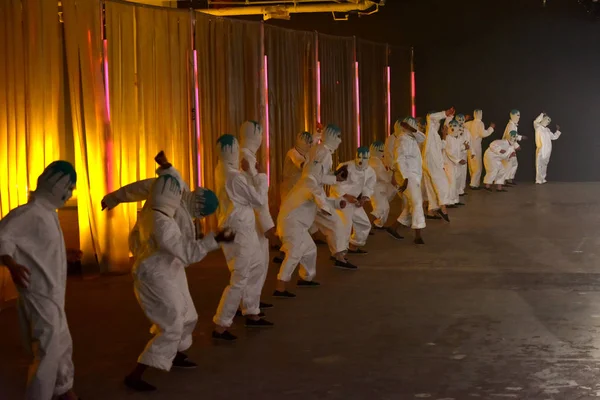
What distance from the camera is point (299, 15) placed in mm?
18531

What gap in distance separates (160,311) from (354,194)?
15.0 ft

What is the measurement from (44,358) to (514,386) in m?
2.45

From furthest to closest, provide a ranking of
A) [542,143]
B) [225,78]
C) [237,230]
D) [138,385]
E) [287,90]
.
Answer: [542,143] < [287,90] < [225,78] < [237,230] < [138,385]

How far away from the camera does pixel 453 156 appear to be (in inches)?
534

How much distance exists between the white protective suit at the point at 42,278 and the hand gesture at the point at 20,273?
0.06 meters

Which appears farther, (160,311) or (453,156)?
(453,156)

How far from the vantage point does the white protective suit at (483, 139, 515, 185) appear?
16.3m

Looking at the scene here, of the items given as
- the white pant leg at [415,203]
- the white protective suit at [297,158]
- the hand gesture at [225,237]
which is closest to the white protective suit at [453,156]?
the white pant leg at [415,203]

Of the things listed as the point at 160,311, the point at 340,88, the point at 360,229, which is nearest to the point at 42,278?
the point at 160,311

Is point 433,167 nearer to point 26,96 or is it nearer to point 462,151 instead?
point 462,151

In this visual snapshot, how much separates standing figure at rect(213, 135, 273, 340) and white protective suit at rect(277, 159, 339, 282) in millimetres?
953

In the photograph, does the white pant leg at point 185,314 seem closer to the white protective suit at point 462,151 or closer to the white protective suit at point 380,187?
the white protective suit at point 380,187

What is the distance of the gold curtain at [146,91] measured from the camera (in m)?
7.90

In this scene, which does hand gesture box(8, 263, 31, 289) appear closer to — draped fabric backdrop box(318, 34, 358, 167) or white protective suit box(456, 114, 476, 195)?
draped fabric backdrop box(318, 34, 358, 167)
